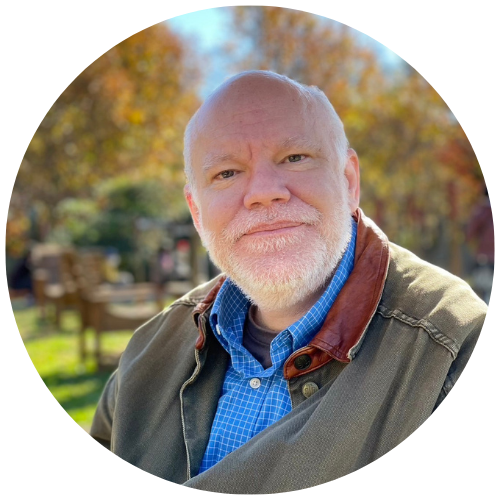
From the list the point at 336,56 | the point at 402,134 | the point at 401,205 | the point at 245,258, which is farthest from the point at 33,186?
the point at 245,258

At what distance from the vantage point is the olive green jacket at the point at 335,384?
1661mm

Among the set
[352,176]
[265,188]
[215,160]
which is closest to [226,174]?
[215,160]

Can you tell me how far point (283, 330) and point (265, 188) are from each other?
0.52 metres

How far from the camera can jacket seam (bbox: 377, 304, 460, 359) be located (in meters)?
1.66

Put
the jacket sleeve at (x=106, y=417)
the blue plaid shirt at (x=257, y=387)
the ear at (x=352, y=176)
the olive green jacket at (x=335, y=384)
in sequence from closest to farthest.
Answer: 1. the olive green jacket at (x=335, y=384)
2. the blue plaid shirt at (x=257, y=387)
3. the ear at (x=352, y=176)
4. the jacket sleeve at (x=106, y=417)

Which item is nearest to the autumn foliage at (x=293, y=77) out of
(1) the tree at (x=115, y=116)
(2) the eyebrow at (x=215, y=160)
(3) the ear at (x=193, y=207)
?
(1) the tree at (x=115, y=116)

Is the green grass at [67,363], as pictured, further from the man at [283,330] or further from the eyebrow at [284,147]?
the eyebrow at [284,147]

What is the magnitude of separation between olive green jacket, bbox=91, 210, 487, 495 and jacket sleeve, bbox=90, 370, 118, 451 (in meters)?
0.17

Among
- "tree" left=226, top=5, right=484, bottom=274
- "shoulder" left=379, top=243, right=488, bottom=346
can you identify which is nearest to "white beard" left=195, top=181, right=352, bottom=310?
"shoulder" left=379, top=243, right=488, bottom=346

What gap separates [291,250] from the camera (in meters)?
2.07

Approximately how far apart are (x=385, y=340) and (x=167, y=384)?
0.90 m

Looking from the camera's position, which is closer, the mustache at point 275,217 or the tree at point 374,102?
the mustache at point 275,217

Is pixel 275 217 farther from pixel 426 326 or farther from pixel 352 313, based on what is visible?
pixel 426 326

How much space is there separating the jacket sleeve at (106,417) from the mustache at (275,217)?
2.99ft
